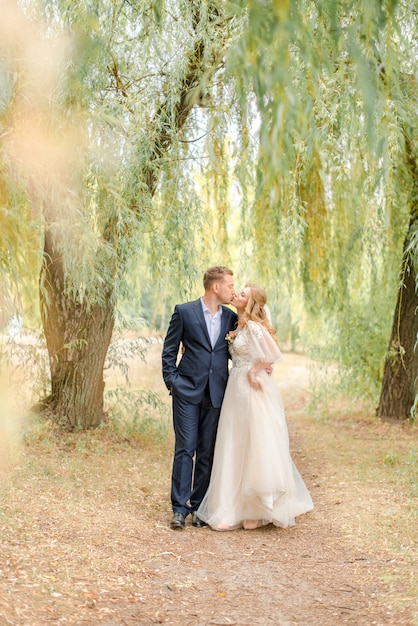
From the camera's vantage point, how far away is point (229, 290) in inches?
195

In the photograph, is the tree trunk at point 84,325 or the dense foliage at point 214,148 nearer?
the dense foliage at point 214,148

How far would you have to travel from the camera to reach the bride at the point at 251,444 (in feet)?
15.7

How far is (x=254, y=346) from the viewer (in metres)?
4.92

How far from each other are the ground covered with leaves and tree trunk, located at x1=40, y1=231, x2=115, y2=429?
291 millimetres

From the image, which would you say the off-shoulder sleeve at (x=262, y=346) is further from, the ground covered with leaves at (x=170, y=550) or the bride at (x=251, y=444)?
the ground covered with leaves at (x=170, y=550)

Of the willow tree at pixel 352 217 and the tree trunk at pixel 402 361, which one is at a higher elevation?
the willow tree at pixel 352 217

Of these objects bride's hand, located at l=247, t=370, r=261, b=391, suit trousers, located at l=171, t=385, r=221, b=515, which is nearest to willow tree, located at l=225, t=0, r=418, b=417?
bride's hand, located at l=247, t=370, r=261, b=391

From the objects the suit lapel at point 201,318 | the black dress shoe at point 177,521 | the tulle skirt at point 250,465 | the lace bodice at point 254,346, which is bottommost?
the black dress shoe at point 177,521

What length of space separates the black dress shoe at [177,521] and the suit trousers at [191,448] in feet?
0.15

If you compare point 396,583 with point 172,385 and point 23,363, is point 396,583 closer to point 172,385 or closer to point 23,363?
point 172,385

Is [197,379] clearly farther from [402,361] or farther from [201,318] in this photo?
[402,361]

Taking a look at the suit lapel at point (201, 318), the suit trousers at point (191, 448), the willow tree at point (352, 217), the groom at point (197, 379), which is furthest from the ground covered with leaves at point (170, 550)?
the willow tree at point (352, 217)

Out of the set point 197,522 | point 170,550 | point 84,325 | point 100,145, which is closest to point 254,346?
point 197,522

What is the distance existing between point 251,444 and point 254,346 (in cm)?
62
